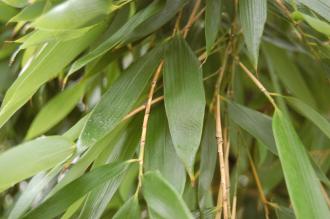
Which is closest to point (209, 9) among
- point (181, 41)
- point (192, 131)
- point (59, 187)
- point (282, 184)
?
point (181, 41)

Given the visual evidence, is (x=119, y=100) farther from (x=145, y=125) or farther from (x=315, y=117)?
(x=315, y=117)

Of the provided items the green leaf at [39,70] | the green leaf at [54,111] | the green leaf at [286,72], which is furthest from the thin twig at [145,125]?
the green leaf at [286,72]

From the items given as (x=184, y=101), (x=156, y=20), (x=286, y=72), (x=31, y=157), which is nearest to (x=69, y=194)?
(x=31, y=157)

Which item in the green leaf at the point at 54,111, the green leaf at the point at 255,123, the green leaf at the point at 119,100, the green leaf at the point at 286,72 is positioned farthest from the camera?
the green leaf at the point at 286,72

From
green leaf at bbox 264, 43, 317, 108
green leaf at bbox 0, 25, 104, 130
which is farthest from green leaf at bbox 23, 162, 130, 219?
green leaf at bbox 264, 43, 317, 108

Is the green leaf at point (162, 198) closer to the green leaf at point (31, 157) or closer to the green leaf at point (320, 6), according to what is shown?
the green leaf at point (31, 157)

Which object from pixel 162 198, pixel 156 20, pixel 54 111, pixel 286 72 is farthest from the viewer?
pixel 286 72
